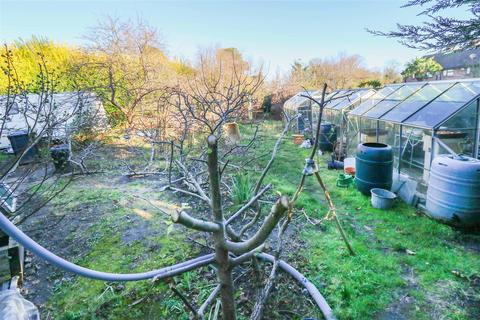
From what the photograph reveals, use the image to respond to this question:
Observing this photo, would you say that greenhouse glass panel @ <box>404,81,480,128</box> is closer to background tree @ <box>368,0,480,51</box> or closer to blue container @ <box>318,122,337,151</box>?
background tree @ <box>368,0,480,51</box>

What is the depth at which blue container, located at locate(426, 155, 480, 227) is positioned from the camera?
4.22 m

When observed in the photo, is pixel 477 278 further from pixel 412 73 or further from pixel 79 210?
pixel 412 73

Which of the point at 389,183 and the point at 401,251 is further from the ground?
the point at 389,183

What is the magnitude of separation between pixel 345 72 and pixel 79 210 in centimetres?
2671

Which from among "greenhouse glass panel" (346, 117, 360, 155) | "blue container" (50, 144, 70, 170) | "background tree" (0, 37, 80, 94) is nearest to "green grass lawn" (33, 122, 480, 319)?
"blue container" (50, 144, 70, 170)

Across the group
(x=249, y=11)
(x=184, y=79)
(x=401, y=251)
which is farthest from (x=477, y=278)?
(x=249, y=11)

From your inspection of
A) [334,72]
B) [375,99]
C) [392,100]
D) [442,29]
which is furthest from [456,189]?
[334,72]

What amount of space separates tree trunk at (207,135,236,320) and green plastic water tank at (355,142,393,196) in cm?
489

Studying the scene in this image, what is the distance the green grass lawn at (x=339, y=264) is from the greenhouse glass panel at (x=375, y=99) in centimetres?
376

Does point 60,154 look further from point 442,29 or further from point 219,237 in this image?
point 442,29

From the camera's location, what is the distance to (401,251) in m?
3.98

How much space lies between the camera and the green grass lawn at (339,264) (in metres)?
2.87

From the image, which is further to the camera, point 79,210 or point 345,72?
point 345,72

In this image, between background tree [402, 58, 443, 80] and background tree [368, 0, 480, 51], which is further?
background tree [402, 58, 443, 80]
